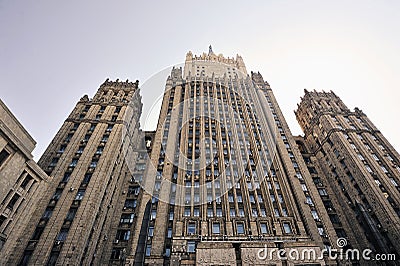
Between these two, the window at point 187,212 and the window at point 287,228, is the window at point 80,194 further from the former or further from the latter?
the window at point 287,228

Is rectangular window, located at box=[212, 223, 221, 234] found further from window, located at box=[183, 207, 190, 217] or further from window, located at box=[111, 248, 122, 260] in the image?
window, located at box=[111, 248, 122, 260]

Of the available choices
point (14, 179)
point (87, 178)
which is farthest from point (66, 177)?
point (14, 179)

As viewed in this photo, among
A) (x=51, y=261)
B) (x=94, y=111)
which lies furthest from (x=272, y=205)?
(x=94, y=111)

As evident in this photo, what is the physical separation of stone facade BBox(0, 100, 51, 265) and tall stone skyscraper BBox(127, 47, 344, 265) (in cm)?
1327

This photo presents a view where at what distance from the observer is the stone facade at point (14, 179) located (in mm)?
24141

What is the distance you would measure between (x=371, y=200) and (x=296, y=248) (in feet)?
69.4

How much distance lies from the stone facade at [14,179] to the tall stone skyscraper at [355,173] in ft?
152

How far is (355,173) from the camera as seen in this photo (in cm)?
4747

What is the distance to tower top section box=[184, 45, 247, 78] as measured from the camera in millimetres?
79000

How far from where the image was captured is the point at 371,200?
140 ft

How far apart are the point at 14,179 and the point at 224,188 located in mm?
28729

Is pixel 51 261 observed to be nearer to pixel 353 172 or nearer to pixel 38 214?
pixel 38 214

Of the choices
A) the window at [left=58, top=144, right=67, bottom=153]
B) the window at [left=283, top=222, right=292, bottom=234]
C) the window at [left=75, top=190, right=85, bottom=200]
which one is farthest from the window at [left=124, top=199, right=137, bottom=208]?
the window at [left=283, top=222, right=292, bottom=234]

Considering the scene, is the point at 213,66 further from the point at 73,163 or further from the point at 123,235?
the point at 123,235
